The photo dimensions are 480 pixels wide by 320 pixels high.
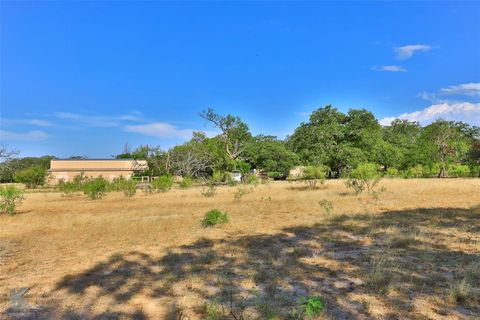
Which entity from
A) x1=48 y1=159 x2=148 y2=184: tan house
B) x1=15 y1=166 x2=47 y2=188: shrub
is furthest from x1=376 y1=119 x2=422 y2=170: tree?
x1=48 y1=159 x2=148 y2=184: tan house

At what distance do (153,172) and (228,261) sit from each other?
46290 mm

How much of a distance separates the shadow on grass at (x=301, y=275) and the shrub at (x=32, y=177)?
42.7 metres

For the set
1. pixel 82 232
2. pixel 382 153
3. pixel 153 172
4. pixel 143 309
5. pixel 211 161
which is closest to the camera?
pixel 143 309

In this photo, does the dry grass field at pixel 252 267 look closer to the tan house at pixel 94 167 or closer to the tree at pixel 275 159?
the tree at pixel 275 159

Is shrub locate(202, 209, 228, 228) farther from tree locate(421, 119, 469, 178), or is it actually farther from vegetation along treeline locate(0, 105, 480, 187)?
tree locate(421, 119, 469, 178)

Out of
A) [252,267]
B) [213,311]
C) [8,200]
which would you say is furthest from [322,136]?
[213,311]

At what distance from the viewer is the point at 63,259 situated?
7.64 meters

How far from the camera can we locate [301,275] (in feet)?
19.1

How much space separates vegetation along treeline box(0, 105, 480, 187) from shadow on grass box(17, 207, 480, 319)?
76.8 feet

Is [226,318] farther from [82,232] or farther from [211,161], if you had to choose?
[211,161]

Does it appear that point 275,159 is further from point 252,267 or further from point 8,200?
point 252,267

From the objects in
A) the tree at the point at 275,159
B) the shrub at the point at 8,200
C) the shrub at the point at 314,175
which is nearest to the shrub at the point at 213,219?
the shrub at the point at 8,200

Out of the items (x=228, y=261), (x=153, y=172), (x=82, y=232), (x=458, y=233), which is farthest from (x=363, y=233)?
(x=153, y=172)

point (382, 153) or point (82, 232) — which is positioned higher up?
point (382, 153)
